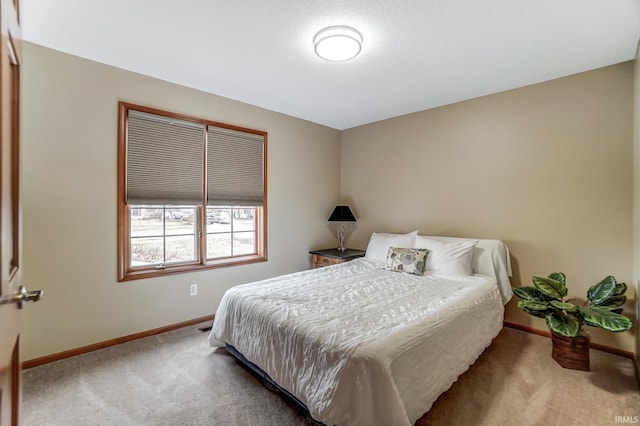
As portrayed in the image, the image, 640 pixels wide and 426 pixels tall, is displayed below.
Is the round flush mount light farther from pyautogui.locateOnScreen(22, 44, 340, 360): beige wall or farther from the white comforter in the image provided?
the white comforter

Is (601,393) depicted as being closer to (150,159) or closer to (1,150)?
(1,150)

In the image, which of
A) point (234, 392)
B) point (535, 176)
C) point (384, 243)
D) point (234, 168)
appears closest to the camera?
point (234, 392)

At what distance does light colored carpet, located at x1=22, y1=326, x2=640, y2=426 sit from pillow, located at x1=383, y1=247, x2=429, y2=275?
3.06ft

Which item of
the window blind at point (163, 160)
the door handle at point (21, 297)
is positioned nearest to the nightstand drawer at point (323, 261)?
the window blind at point (163, 160)

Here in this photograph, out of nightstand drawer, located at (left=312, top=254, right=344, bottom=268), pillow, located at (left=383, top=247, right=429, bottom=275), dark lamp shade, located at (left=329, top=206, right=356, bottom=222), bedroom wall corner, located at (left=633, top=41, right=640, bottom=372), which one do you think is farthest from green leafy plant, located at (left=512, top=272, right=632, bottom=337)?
dark lamp shade, located at (left=329, top=206, right=356, bottom=222)

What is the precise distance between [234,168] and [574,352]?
367 centimetres

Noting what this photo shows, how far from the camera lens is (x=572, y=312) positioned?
2203 millimetres

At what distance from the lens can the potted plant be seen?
6.90ft

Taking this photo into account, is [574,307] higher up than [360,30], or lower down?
lower down

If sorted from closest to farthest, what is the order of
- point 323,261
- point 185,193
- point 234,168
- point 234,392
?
point 234,392, point 185,193, point 234,168, point 323,261

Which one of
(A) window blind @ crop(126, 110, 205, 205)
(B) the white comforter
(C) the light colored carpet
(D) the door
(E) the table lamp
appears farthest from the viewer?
(E) the table lamp

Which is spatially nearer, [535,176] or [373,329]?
[373,329]

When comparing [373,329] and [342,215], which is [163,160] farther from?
[373,329]

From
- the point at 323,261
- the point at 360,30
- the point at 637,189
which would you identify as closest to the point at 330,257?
the point at 323,261
